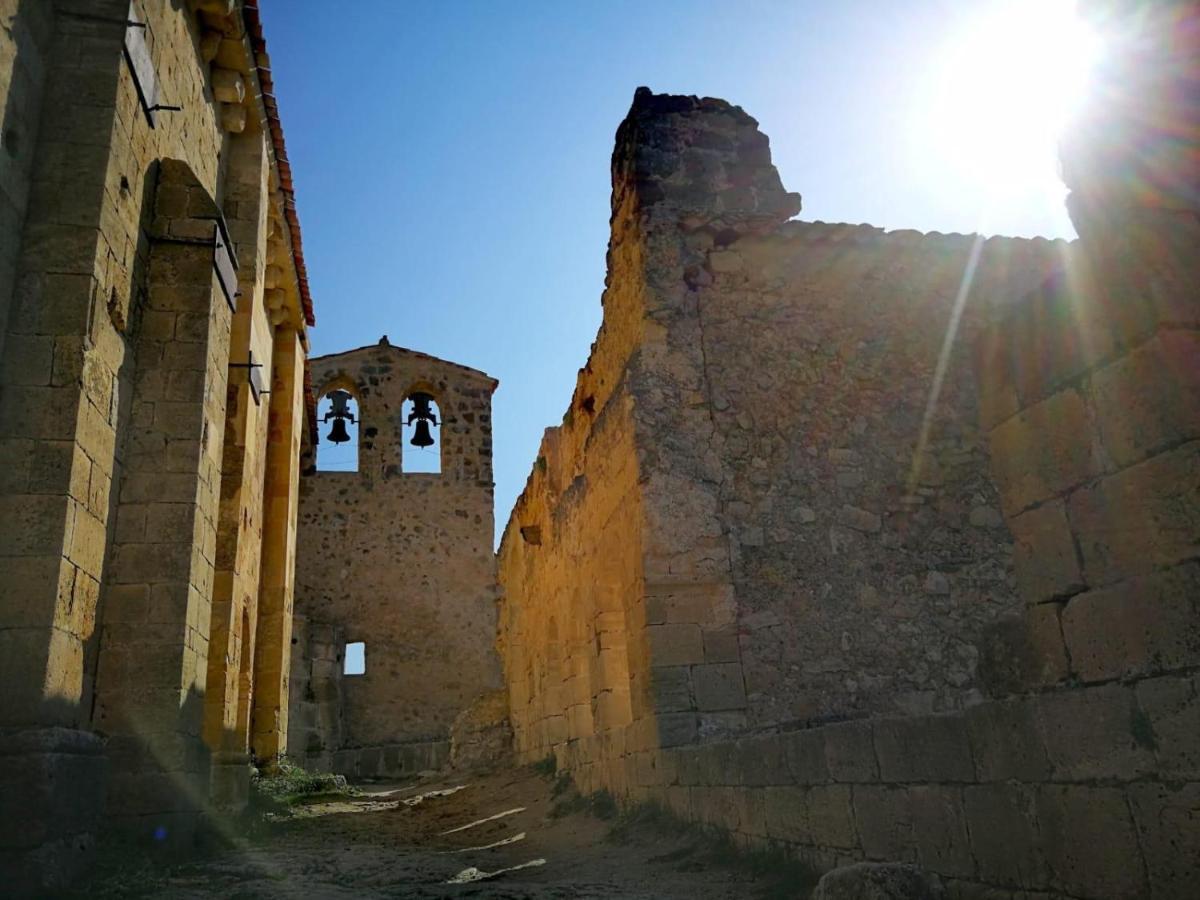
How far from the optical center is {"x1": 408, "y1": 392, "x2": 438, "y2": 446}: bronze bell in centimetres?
1895

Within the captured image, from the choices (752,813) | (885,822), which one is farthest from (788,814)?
(885,822)

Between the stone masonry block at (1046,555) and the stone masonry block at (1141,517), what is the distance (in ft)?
0.14

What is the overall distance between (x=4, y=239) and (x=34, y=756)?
8.32ft

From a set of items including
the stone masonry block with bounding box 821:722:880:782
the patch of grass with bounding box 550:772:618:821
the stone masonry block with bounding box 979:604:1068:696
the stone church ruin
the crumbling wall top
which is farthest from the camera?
the crumbling wall top

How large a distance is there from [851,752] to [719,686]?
269cm

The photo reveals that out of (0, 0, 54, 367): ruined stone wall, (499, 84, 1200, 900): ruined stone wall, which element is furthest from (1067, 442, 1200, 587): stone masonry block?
(0, 0, 54, 367): ruined stone wall

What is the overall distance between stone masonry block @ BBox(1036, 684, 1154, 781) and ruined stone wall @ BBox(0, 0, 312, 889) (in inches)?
159

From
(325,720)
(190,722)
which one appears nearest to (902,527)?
(190,722)

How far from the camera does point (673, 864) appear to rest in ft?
16.4

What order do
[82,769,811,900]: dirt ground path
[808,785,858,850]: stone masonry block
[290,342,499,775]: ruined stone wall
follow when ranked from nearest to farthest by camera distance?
1. [808,785,858,850]: stone masonry block
2. [82,769,811,900]: dirt ground path
3. [290,342,499,775]: ruined stone wall

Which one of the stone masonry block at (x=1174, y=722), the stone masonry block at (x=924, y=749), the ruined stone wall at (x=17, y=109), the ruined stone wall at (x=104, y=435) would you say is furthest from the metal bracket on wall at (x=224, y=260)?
the stone masonry block at (x=1174, y=722)

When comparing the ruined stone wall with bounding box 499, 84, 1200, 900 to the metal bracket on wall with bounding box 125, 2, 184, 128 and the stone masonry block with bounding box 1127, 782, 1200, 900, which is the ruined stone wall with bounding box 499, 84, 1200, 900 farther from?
the metal bracket on wall with bounding box 125, 2, 184, 128

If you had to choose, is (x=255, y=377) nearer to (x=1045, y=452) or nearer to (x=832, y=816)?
(x=832, y=816)

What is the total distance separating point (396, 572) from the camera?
18.1 m
